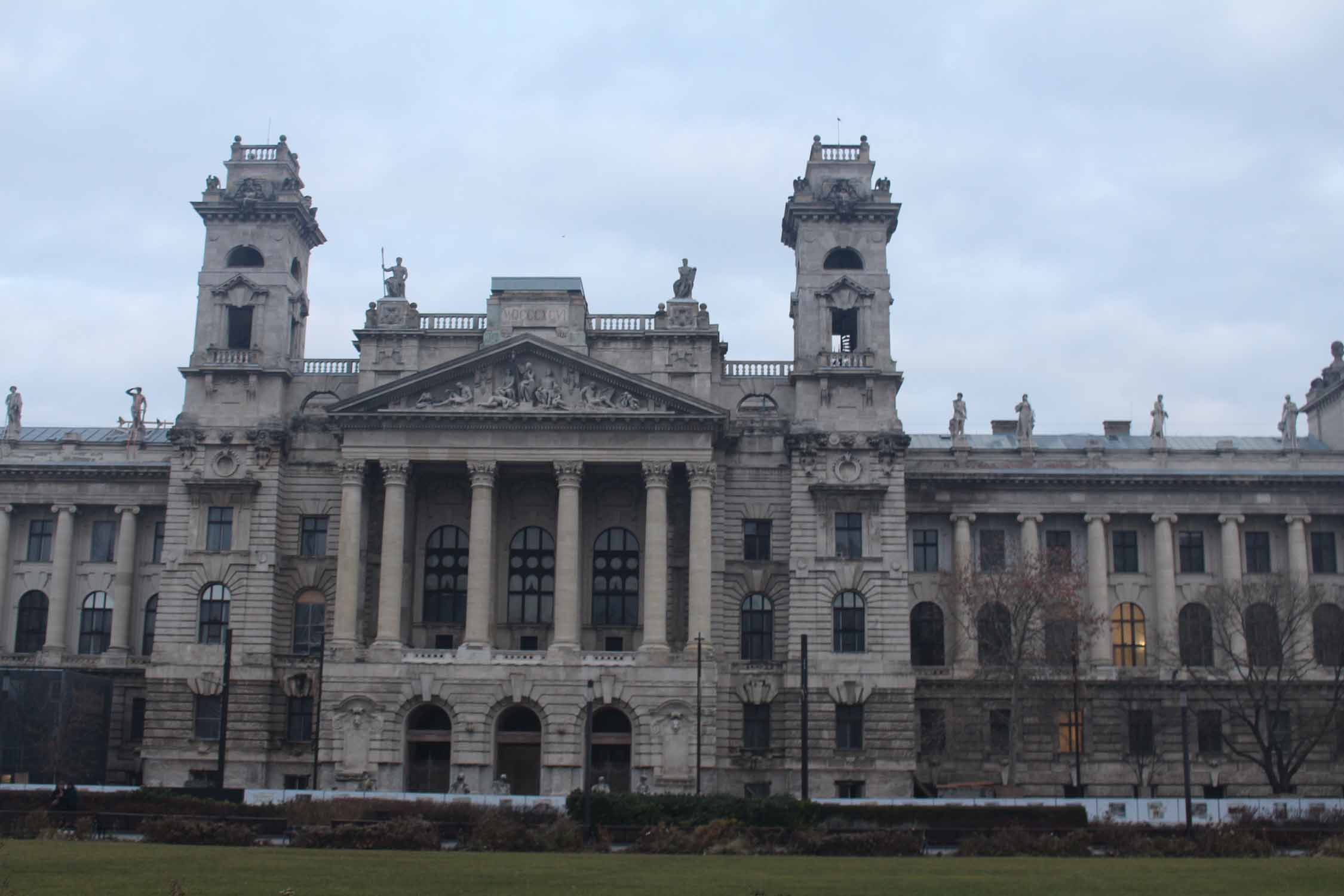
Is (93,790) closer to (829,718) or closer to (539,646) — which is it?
(539,646)

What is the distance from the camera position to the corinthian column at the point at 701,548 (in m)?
71.8

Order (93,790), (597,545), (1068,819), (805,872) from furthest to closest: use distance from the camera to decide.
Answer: (597,545), (93,790), (1068,819), (805,872)

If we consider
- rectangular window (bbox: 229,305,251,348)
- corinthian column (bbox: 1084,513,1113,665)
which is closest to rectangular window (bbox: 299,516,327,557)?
rectangular window (bbox: 229,305,251,348)

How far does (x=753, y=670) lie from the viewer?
243 ft

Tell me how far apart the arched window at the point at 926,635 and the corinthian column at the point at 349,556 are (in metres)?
29.3

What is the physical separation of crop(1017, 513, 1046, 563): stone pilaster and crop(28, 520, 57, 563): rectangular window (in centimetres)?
5414

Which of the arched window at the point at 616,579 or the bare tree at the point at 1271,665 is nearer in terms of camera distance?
the bare tree at the point at 1271,665

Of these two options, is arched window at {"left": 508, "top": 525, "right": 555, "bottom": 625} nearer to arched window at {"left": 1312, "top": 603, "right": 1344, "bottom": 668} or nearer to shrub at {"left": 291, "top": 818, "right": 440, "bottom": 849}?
shrub at {"left": 291, "top": 818, "right": 440, "bottom": 849}

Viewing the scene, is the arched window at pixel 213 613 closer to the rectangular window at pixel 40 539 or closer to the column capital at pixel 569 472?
the rectangular window at pixel 40 539

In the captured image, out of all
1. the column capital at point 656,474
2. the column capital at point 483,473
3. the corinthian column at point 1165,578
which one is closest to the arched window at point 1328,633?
the corinthian column at point 1165,578

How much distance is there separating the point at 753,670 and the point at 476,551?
15004 millimetres

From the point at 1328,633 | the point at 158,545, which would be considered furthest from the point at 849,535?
the point at 158,545

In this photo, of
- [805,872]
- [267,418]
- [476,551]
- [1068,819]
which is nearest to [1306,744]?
[1068,819]

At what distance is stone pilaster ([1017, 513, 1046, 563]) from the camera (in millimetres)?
79938
